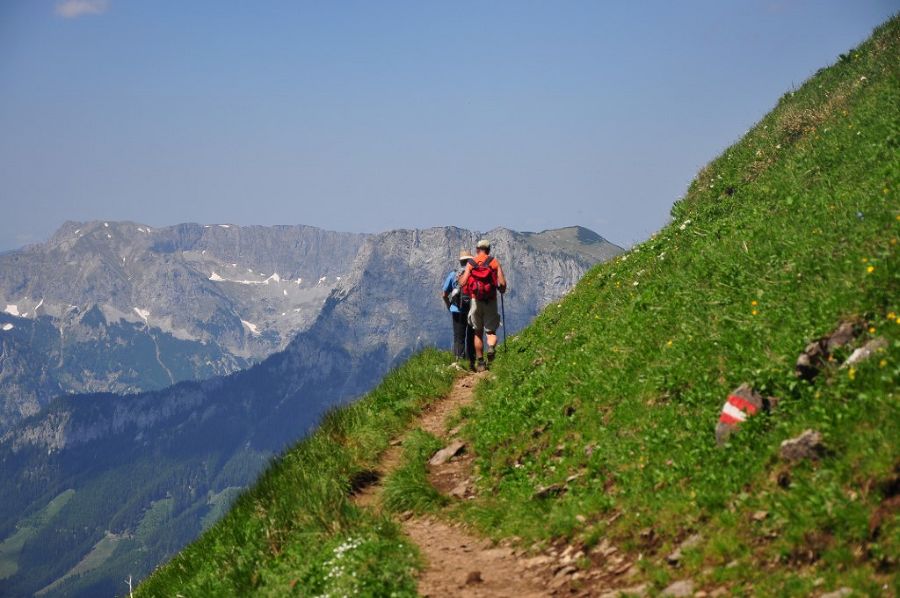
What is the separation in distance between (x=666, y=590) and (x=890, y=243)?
555 centimetres

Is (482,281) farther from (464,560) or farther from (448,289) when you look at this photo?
(464,560)

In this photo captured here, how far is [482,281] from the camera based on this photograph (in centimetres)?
2170

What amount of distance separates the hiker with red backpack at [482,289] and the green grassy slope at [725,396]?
9.24 feet

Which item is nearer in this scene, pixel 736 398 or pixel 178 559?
pixel 736 398

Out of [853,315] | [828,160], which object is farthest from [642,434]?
[828,160]

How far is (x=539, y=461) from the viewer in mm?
12258

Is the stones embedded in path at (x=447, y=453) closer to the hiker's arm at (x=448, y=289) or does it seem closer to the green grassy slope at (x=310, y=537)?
the green grassy slope at (x=310, y=537)

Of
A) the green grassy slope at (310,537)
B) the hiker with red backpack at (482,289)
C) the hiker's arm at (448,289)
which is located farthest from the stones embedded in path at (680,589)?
the hiker's arm at (448,289)

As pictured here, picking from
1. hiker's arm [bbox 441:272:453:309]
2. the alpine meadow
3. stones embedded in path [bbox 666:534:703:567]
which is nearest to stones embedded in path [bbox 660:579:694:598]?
the alpine meadow

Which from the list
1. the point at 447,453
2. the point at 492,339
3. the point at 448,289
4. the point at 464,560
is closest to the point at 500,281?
the point at 492,339

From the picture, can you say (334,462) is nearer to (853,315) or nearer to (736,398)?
(736,398)

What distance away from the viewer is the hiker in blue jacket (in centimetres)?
2327

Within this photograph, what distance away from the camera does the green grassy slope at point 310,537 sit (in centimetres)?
1025

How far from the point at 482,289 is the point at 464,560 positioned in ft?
38.4
